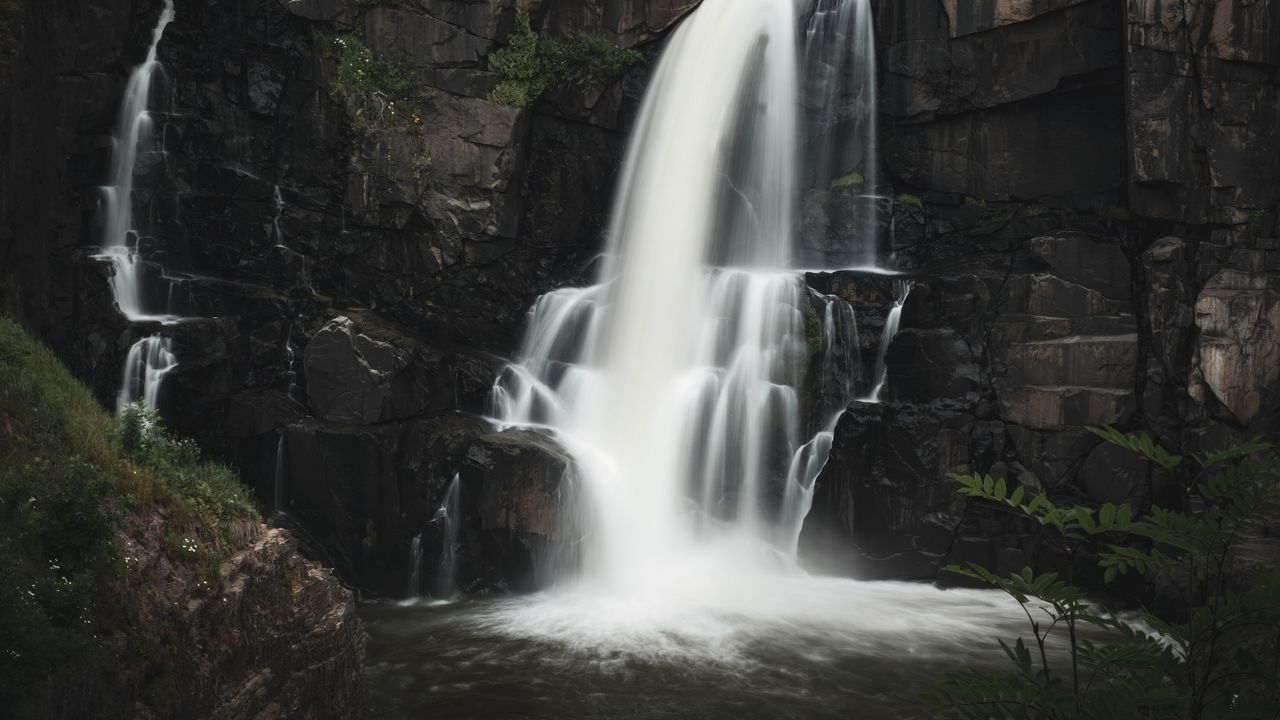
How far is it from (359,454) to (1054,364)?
13.8 m

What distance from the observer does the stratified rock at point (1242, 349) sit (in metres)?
16.0

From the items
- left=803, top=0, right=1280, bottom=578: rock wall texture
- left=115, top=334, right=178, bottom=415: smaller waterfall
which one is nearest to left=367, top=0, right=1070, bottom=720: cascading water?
left=803, top=0, right=1280, bottom=578: rock wall texture

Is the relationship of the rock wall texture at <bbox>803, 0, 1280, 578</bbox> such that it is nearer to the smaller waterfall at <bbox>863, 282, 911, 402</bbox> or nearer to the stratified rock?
the stratified rock

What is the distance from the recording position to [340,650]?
10.4 m

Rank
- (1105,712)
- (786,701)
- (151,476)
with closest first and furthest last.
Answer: (1105,712) → (151,476) → (786,701)

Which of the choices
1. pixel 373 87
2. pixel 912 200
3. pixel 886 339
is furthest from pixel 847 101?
pixel 373 87

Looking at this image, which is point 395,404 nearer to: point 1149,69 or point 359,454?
point 359,454

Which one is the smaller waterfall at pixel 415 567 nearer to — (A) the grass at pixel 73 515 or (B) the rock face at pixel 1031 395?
(A) the grass at pixel 73 515

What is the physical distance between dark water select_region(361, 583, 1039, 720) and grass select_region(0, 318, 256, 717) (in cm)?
360

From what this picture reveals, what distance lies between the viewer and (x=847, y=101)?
22.1 meters

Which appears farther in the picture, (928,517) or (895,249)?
(895,249)

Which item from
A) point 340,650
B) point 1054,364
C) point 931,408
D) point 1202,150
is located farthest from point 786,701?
point 1202,150

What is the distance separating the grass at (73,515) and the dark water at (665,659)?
11.8 ft

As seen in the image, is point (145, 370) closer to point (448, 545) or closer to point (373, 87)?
point (448, 545)
